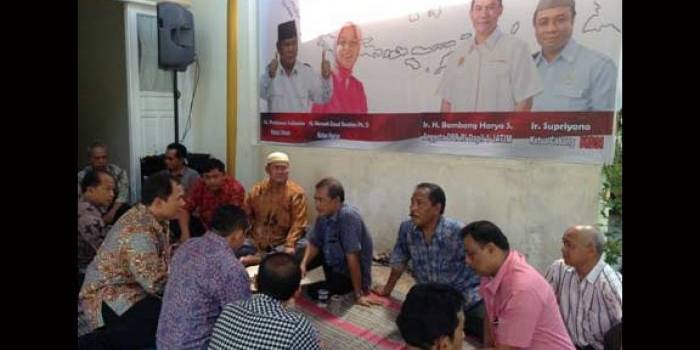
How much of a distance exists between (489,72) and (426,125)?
57cm

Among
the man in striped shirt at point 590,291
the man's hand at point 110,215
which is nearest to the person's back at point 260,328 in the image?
the man in striped shirt at point 590,291

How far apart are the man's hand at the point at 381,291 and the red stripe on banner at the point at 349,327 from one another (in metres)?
0.34

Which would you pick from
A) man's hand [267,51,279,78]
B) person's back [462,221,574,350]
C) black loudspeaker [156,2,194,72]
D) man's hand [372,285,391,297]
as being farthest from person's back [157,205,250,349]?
black loudspeaker [156,2,194,72]

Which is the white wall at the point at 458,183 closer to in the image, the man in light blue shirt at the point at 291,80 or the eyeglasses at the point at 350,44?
the man in light blue shirt at the point at 291,80

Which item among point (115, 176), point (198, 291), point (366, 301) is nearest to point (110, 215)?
point (115, 176)

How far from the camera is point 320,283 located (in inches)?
117

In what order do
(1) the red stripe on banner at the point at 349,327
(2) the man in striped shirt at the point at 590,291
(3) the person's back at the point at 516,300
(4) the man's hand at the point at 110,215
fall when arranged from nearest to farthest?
(3) the person's back at the point at 516,300 < (2) the man in striped shirt at the point at 590,291 < (1) the red stripe on banner at the point at 349,327 < (4) the man's hand at the point at 110,215

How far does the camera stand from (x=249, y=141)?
4.77 m

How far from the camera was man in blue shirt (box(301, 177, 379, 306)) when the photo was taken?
112 inches

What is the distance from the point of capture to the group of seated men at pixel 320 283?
1.42 metres
